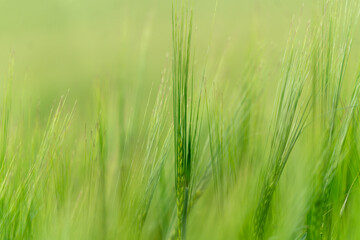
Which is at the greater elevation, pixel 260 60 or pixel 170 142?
pixel 260 60

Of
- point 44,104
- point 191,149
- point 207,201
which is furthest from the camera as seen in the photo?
point 44,104

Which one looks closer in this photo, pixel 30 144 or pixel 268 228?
pixel 268 228

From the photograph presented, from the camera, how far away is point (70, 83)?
1.13 metres

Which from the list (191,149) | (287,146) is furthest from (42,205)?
(287,146)

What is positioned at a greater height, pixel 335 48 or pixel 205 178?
pixel 335 48

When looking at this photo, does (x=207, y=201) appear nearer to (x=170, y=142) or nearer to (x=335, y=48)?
(x=170, y=142)

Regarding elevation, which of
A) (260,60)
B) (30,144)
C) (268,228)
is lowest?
(268,228)

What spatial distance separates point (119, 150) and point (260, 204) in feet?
0.95

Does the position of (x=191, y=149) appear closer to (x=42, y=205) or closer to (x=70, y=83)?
(x=42, y=205)

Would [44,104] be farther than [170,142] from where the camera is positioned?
Yes

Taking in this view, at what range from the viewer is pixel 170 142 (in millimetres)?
753

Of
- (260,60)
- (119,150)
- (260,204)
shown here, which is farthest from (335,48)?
(119,150)

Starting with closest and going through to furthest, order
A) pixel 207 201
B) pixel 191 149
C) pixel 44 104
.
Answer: pixel 191 149 < pixel 207 201 < pixel 44 104

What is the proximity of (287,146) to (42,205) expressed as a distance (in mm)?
404
